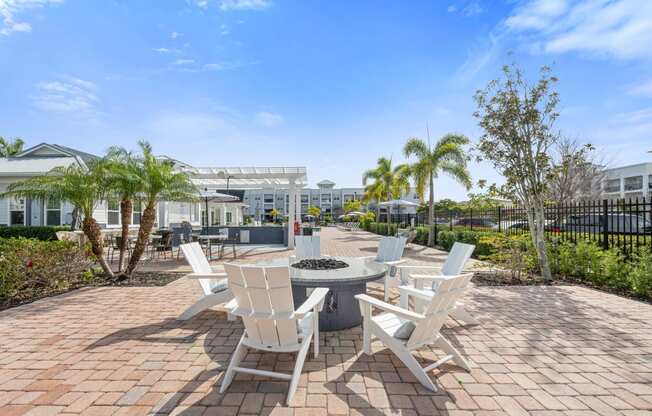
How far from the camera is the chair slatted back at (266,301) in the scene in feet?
8.16

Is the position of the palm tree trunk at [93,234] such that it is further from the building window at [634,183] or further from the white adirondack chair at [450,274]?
the building window at [634,183]

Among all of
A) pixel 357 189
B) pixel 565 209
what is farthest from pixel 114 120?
pixel 357 189

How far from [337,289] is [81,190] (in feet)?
19.9

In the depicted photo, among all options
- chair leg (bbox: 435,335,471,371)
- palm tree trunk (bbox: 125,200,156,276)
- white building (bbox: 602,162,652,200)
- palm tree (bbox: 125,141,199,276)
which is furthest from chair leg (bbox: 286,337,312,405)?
white building (bbox: 602,162,652,200)

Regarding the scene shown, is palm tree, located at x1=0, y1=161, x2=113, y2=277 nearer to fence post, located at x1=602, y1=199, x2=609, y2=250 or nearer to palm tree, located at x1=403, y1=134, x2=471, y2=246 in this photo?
fence post, located at x1=602, y1=199, x2=609, y2=250

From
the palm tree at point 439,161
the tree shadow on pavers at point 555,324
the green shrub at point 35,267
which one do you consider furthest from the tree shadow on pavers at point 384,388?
the palm tree at point 439,161

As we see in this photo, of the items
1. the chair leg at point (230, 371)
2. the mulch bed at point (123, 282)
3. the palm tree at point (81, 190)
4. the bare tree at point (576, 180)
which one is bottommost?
the mulch bed at point (123, 282)

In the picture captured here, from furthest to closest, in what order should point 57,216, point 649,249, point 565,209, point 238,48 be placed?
point 57,216 → point 238,48 → point 565,209 → point 649,249

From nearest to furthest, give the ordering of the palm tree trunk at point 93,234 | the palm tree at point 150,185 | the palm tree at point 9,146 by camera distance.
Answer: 1. the palm tree trunk at point 93,234
2. the palm tree at point 150,185
3. the palm tree at point 9,146

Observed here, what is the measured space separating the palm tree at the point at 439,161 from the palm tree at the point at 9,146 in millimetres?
39462

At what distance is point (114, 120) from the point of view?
11.9 metres

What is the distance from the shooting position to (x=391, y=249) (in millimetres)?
5703

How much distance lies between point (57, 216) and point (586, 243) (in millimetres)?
19460

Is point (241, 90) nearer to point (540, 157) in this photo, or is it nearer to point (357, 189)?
point (540, 157)
